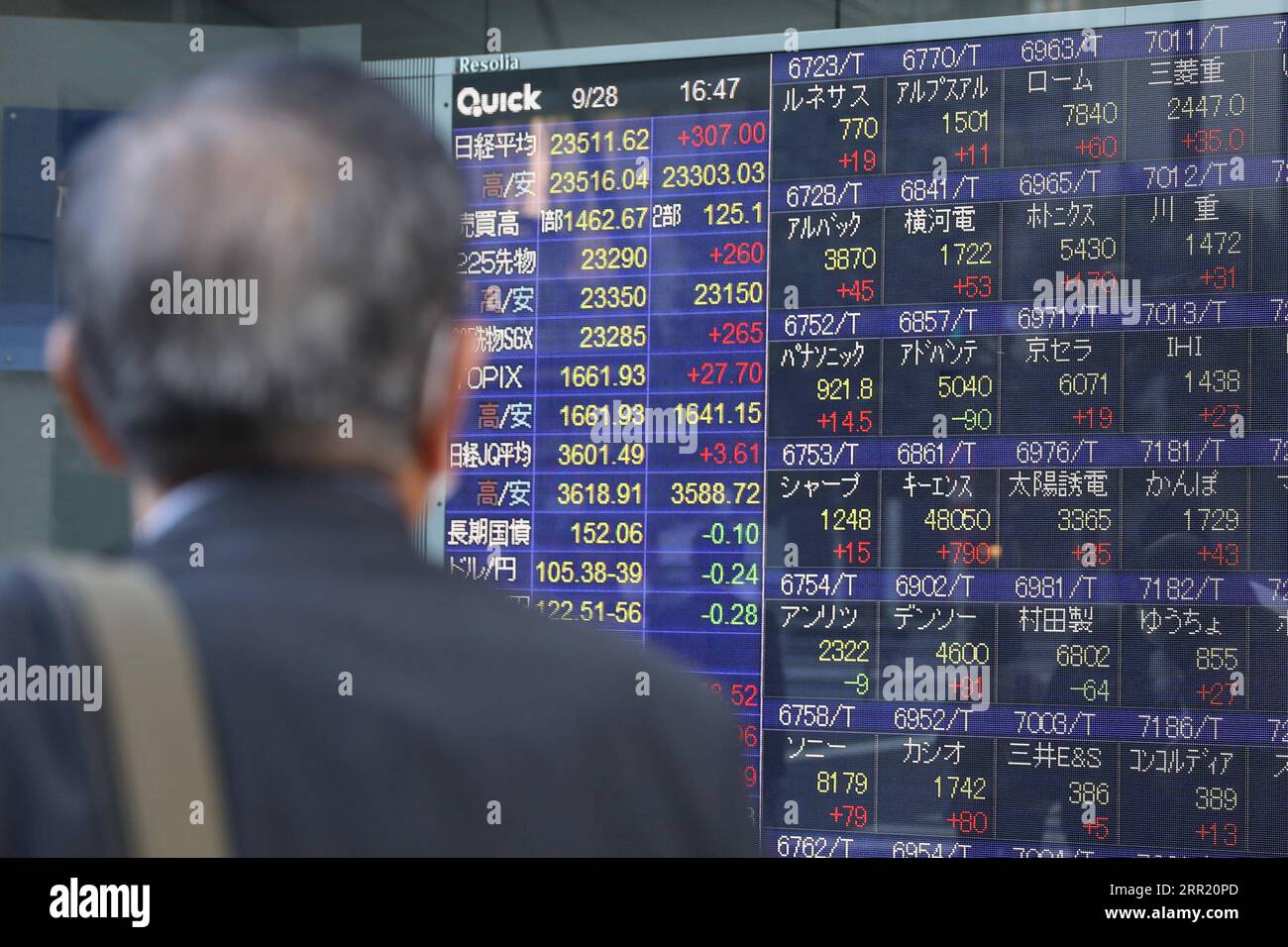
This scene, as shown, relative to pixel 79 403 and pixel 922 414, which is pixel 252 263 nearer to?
pixel 79 403

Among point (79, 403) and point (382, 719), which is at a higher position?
point (79, 403)

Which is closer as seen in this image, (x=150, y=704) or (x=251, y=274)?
(x=150, y=704)

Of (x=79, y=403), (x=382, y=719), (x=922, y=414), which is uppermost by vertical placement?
(x=922, y=414)

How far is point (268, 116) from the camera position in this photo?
849mm

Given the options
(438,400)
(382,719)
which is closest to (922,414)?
(438,400)

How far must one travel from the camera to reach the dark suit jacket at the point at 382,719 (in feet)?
2.42

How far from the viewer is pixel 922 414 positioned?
11.3ft

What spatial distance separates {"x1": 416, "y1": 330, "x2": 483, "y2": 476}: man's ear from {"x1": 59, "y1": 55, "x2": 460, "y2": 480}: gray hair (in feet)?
0.05

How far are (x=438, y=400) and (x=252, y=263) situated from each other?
0.45 feet

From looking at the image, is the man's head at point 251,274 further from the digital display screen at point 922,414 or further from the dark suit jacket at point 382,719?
the digital display screen at point 922,414

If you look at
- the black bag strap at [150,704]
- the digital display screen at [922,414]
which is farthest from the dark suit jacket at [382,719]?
the digital display screen at [922,414]

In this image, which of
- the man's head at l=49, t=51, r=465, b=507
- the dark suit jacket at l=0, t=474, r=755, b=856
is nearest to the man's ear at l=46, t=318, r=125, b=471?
the man's head at l=49, t=51, r=465, b=507

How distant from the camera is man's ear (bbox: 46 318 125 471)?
88 centimetres

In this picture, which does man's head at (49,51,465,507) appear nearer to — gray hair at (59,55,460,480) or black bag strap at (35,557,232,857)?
gray hair at (59,55,460,480)
